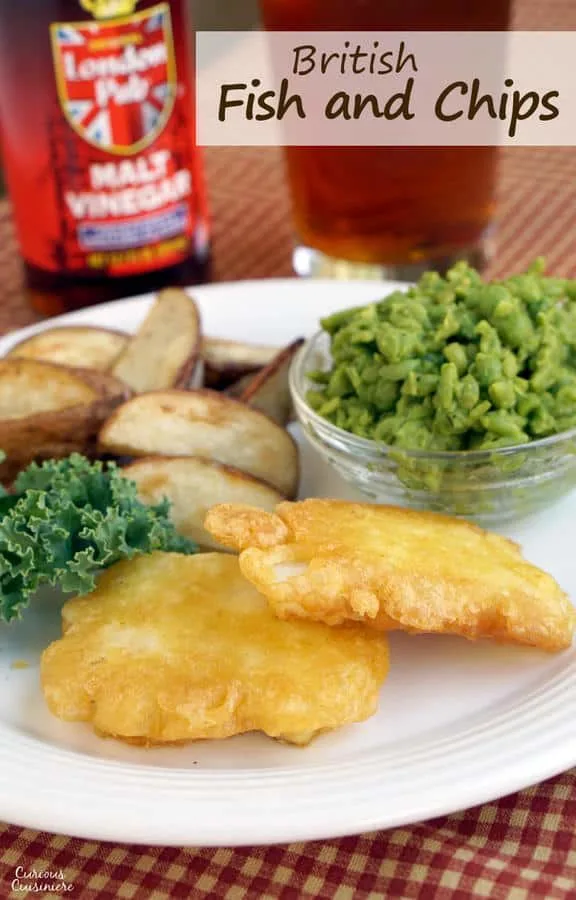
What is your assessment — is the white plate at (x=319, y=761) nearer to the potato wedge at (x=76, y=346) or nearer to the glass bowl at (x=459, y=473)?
the glass bowl at (x=459, y=473)

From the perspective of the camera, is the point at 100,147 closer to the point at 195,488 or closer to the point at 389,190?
the point at 389,190

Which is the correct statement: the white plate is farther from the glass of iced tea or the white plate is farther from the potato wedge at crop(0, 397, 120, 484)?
the glass of iced tea

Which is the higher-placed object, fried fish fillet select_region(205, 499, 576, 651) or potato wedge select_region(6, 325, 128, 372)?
fried fish fillet select_region(205, 499, 576, 651)

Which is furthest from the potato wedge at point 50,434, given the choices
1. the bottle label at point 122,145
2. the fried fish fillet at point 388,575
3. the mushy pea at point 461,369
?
the bottle label at point 122,145

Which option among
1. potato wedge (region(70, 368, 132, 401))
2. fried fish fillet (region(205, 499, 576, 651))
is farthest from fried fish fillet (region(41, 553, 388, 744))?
potato wedge (region(70, 368, 132, 401))

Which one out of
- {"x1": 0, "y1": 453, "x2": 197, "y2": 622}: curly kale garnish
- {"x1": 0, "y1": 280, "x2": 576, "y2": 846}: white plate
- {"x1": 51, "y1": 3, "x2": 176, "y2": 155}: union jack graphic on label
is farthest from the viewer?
{"x1": 51, "y1": 3, "x2": 176, "y2": 155}: union jack graphic on label

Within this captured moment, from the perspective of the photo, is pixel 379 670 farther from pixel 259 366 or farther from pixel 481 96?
pixel 481 96

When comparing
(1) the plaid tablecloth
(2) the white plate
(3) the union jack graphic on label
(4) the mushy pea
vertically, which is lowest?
(1) the plaid tablecloth
